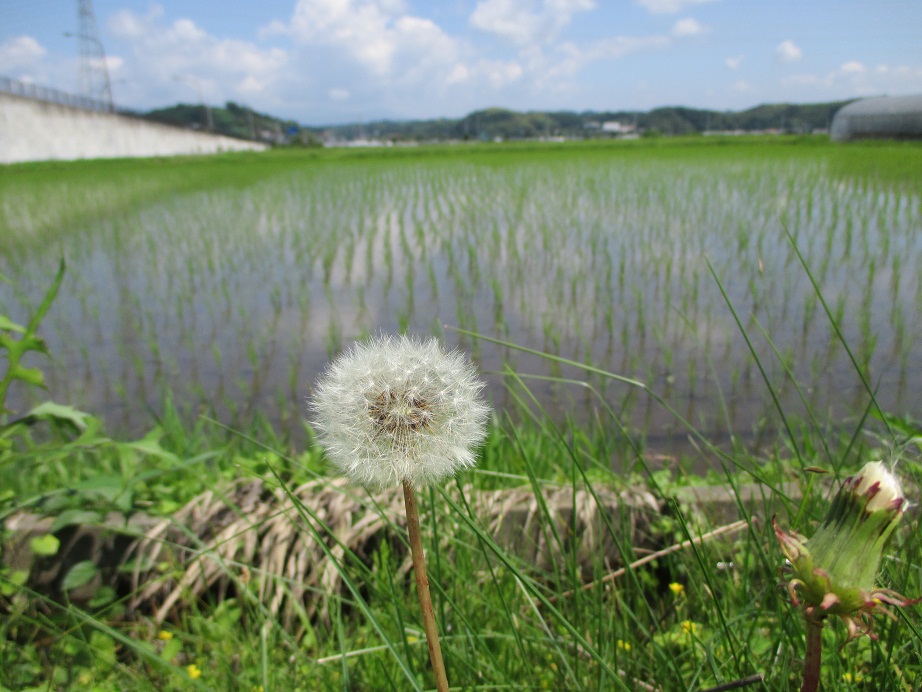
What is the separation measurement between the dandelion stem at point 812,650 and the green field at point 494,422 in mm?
165

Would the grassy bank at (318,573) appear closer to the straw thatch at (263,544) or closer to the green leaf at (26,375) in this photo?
the straw thatch at (263,544)

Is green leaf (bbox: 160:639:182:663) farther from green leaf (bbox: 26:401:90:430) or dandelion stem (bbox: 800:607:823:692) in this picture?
dandelion stem (bbox: 800:607:823:692)

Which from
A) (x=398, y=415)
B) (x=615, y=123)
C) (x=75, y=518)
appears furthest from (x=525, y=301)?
(x=615, y=123)

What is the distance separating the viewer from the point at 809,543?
24.6 inches

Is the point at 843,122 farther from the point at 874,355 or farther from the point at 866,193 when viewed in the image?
the point at 874,355

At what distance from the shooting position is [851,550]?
0.59 m

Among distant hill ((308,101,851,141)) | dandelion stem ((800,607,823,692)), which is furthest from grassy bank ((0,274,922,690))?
distant hill ((308,101,851,141))

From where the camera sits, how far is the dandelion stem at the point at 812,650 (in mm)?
588

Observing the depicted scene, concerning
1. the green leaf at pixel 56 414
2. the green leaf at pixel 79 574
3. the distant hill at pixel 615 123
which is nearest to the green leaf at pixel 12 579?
the green leaf at pixel 79 574

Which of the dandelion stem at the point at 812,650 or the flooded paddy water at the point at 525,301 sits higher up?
the dandelion stem at the point at 812,650

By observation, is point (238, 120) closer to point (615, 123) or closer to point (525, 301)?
point (615, 123)

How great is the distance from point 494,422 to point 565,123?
127 metres

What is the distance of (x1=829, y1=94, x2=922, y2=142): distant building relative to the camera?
Result: 95.7ft

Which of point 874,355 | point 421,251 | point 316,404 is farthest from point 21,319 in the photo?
point 874,355
